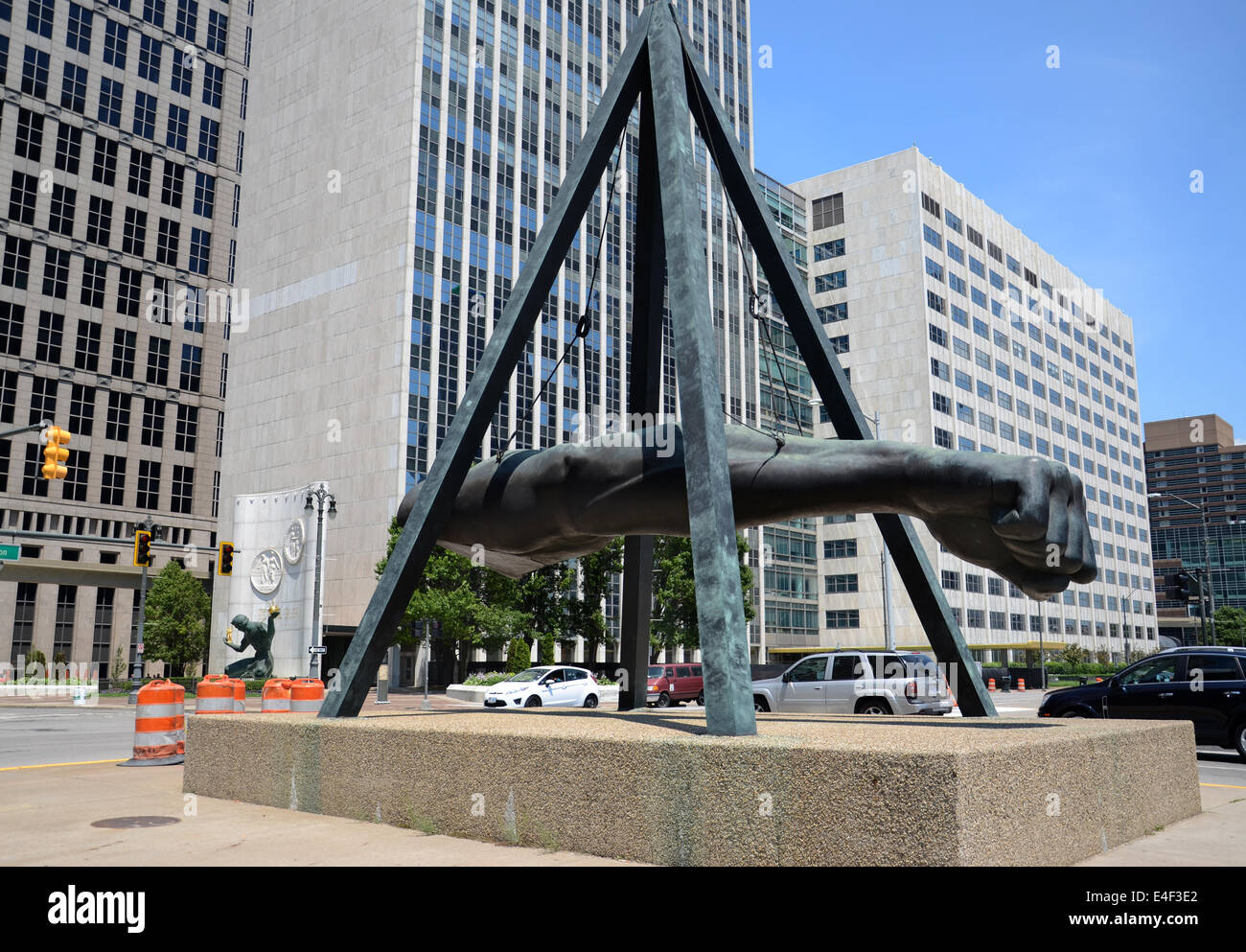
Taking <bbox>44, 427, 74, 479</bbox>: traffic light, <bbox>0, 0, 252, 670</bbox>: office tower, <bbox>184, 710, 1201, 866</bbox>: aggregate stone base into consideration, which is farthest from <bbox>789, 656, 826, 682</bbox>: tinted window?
<bbox>0, 0, 252, 670</bbox>: office tower

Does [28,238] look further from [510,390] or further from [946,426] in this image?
[946,426]

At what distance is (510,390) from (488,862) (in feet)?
188

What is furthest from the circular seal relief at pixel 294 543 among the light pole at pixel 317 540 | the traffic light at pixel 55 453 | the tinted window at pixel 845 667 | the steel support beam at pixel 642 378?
the steel support beam at pixel 642 378

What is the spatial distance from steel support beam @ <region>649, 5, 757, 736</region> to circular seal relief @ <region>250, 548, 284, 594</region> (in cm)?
4836

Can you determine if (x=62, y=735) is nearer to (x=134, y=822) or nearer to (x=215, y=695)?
(x=215, y=695)

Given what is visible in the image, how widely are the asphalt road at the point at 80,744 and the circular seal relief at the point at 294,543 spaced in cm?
2122

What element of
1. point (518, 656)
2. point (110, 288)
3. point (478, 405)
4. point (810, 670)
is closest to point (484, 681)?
point (518, 656)

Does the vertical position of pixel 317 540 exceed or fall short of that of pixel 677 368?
it exceeds it

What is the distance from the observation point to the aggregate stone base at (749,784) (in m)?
5.09

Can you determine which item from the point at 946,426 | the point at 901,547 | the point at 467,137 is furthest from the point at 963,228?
the point at 901,547

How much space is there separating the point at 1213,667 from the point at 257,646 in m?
45.9

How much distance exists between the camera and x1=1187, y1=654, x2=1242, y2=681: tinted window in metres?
15.5

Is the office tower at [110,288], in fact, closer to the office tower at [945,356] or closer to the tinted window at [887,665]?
the office tower at [945,356]

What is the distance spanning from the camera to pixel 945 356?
8162cm
